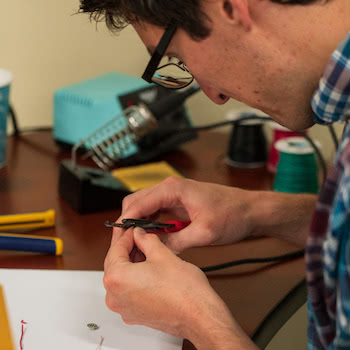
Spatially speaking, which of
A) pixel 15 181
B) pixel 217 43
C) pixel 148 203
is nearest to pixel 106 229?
pixel 148 203

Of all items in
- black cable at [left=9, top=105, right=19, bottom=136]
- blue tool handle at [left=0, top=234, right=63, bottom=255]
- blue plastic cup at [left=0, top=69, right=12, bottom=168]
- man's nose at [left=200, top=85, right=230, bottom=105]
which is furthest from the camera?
black cable at [left=9, top=105, right=19, bottom=136]

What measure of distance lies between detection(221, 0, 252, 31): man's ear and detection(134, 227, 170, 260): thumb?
27 cm

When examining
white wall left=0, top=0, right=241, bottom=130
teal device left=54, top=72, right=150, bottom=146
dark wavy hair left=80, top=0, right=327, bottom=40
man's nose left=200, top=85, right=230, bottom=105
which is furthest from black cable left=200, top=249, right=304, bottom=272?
white wall left=0, top=0, right=241, bottom=130

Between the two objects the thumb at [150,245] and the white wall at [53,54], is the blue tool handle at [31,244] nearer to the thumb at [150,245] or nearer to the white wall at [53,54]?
the thumb at [150,245]

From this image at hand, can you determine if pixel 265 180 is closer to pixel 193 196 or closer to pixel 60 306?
pixel 193 196

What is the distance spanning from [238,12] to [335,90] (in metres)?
0.13

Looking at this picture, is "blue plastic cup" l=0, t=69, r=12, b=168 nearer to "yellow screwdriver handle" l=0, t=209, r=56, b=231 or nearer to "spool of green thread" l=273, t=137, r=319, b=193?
"yellow screwdriver handle" l=0, t=209, r=56, b=231

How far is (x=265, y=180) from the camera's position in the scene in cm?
121

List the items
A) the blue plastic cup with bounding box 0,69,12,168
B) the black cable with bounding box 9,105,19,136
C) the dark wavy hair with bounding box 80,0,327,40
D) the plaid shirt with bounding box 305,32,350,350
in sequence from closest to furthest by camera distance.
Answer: the plaid shirt with bounding box 305,32,350,350 → the dark wavy hair with bounding box 80,0,327,40 → the blue plastic cup with bounding box 0,69,12,168 → the black cable with bounding box 9,105,19,136

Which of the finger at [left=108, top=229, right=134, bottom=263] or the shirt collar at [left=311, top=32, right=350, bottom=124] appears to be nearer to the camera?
the shirt collar at [left=311, top=32, right=350, bottom=124]

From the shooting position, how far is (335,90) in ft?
2.19

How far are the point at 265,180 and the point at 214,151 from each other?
178 millimetres

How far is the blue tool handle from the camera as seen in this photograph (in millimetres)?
917

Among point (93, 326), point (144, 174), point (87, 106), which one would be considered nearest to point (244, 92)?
point (93, 326)
